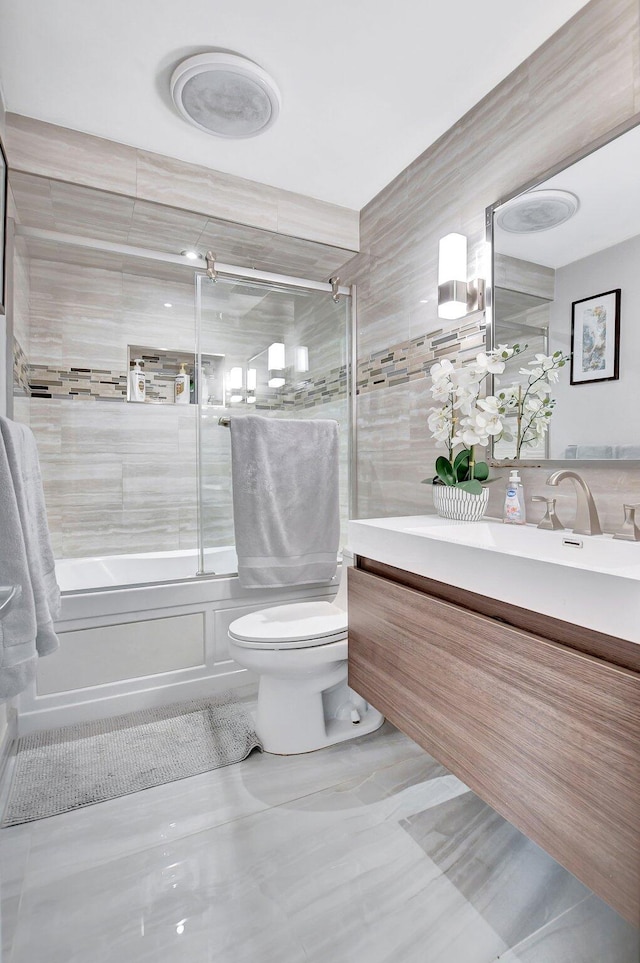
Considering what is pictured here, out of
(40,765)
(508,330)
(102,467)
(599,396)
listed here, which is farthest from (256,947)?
(102,467)

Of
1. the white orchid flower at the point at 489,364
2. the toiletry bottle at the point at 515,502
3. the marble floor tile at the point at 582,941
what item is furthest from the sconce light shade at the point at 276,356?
the marble floor tile at the point at 582,941

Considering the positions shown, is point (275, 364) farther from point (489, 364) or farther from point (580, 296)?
point (580, 296)

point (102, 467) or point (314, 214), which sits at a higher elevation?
point (314, 214)

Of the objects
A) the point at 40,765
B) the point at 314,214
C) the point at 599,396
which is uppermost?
the point at 314,214

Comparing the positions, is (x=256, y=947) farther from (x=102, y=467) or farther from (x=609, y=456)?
(x=102, y=467)

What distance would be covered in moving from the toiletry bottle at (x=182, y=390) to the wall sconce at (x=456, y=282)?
174cm

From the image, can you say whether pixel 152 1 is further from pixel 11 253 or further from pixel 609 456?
pixel 609 456

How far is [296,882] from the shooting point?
120 cm

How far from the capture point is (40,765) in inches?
66.8

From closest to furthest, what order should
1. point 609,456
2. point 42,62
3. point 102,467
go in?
point 609,456
point 42,62
point 102,467

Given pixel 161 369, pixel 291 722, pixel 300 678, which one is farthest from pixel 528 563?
pixel 161 369

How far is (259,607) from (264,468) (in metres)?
0.66

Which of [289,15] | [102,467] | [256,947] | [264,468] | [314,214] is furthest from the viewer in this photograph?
[102,467]

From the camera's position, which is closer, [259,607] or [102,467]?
[259,607]
